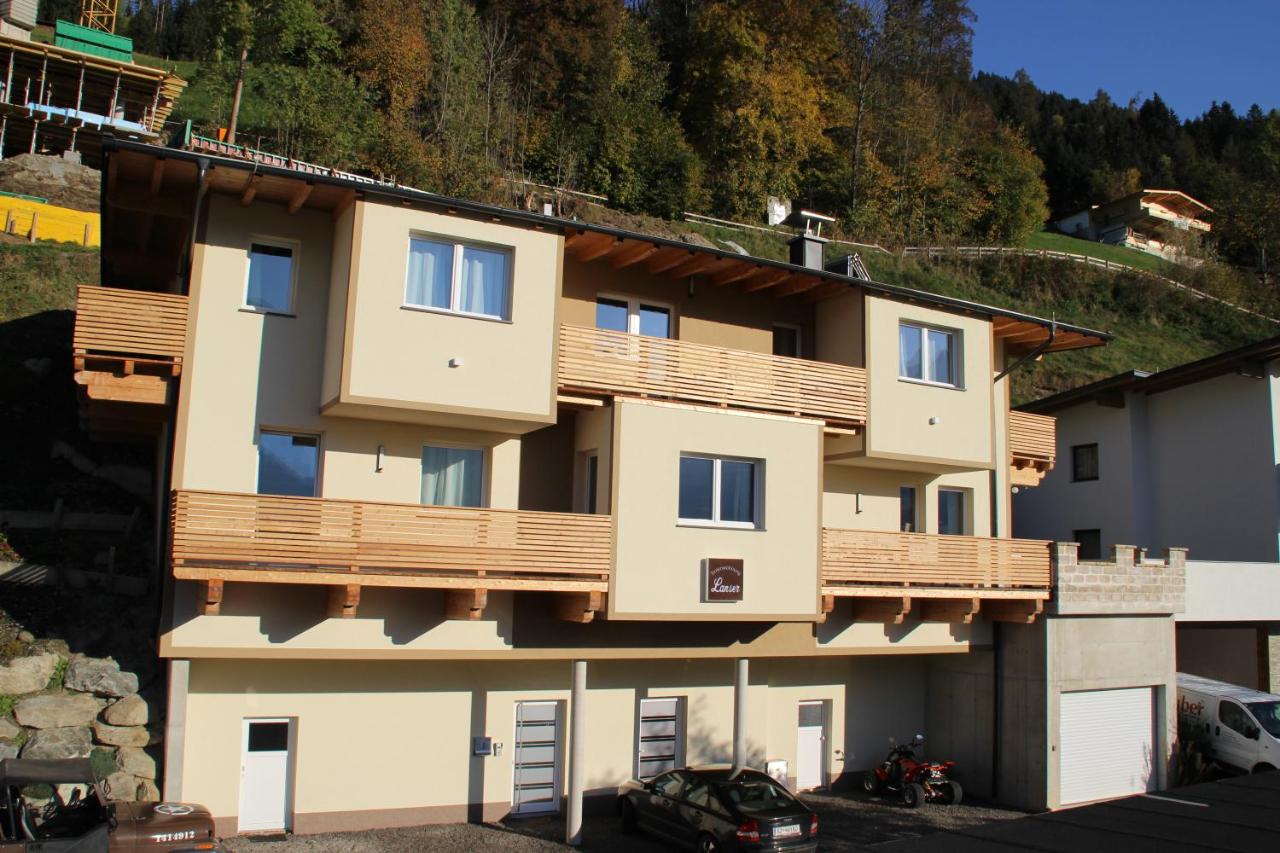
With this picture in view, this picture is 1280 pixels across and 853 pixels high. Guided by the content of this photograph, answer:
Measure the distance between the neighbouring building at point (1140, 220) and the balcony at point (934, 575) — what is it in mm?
70348

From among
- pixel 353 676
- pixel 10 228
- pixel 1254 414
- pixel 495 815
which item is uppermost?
pixel 10 228

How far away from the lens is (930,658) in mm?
23906

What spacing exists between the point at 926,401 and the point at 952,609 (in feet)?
14.2

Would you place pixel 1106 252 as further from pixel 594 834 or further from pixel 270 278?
pixel 270 278

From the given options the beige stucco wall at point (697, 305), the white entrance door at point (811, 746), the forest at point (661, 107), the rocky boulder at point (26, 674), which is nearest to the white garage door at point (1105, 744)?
the white entrance door at point (811, 746)

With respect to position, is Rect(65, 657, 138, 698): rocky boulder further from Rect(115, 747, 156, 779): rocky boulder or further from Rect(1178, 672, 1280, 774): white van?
Rect(1178, 672, 1280, 774): white van

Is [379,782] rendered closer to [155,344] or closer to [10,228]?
[155,344]

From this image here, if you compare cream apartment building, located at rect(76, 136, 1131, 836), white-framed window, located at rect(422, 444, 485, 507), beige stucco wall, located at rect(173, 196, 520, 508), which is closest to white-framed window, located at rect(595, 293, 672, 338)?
cream apartment building, located at rect(76, 136, 1131, 836)

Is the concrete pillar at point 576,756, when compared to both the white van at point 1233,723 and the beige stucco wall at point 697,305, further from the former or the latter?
the white van at point 1233,723

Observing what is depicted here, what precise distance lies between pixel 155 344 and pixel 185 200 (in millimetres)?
3142

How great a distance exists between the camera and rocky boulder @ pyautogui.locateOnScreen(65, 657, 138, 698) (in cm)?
1634

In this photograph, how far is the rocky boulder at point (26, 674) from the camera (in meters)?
15.9

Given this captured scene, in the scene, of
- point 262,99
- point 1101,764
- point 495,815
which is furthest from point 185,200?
point 262,99

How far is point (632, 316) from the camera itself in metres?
21.0
